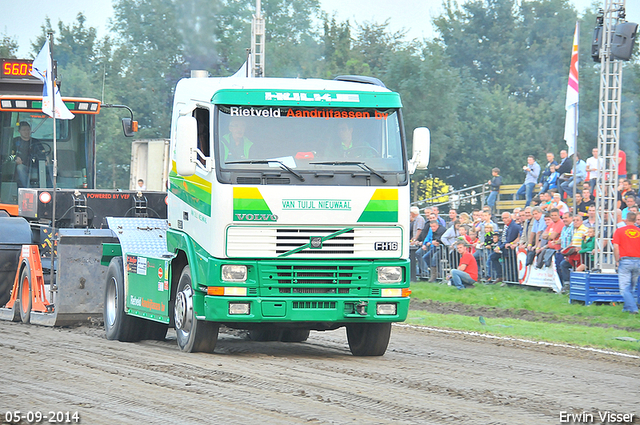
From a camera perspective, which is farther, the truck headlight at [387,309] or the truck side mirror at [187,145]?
Result: the truck headlight at [387,309]

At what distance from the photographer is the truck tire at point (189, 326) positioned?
424 inches

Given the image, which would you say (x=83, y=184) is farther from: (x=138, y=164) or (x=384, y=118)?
(x=384, y=118)

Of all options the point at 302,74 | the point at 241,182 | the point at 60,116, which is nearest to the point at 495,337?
the point at 241,182

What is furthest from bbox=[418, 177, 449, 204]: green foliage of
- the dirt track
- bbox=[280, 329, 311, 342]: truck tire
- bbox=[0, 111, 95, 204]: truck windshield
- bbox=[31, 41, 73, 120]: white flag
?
the dirt track

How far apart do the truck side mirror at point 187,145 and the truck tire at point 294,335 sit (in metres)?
3.46

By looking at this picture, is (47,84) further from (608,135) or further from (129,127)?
(608,135)

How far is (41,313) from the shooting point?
46.8 feet

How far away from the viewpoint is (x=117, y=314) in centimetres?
1270

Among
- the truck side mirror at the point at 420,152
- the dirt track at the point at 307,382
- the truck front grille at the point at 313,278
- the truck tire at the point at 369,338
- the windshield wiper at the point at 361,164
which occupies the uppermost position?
the truck side mirror at the point at 420,152

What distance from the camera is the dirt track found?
7.22 metres

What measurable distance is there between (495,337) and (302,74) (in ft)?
126

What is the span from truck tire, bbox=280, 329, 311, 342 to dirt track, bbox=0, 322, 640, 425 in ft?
1.29

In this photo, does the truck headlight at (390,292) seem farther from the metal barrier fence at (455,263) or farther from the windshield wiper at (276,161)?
the metal barrier fence at (455,263)

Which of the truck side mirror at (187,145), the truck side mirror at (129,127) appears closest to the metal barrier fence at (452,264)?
the truck side mirror at (129,127)
